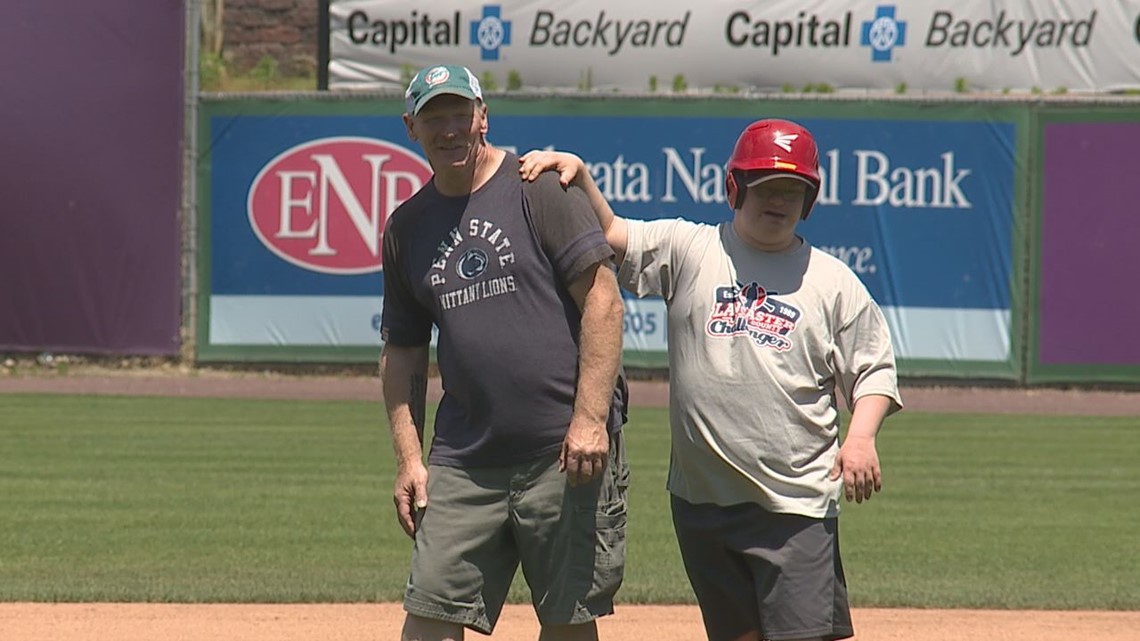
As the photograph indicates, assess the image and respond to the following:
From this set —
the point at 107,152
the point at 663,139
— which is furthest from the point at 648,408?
the point at 107,152

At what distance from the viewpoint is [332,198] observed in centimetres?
1992

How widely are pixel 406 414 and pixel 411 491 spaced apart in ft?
0.82

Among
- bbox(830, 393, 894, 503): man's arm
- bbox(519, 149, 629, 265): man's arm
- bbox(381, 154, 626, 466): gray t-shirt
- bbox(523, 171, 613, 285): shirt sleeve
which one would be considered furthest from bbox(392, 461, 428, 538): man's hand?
bbox(830, 393, 894, 503): man's arm

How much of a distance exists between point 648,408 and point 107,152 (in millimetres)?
7033

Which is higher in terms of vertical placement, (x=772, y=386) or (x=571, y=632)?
(x=772, y=386)

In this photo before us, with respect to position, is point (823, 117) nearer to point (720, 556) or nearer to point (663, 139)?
point (663, 139)

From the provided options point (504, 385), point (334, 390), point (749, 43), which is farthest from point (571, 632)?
point (749, 43)

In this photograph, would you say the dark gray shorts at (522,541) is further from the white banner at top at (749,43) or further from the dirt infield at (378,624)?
the white banner at top at (749,43)

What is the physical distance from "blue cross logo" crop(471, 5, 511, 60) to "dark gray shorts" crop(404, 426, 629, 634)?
1632cm

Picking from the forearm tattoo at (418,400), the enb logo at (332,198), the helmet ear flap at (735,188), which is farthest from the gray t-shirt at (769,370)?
the enb logo at (332,198)

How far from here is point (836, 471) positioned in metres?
4.57

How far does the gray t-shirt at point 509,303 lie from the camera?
4723 mm

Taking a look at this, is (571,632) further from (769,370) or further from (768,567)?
(769,370)

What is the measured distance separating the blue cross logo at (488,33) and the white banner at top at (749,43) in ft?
0.04
